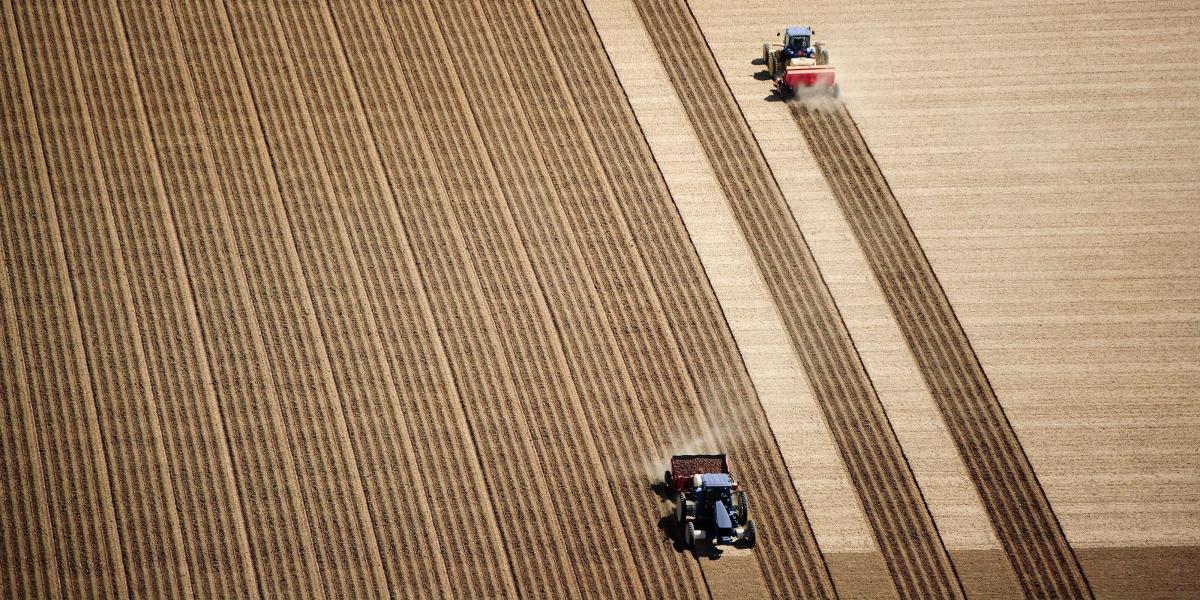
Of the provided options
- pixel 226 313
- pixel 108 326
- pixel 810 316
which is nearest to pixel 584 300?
pixel 810 316

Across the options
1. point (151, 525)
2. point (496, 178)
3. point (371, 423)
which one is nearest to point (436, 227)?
point (496, 178)

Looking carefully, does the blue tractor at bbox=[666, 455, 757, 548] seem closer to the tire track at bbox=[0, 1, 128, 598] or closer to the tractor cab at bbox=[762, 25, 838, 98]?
the tire track at bbox=[0, 1, 128, 598]

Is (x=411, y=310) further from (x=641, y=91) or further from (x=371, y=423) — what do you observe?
(x=641, y=91)

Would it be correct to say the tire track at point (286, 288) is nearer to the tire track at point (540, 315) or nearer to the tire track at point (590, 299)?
the tire track at point (540, 315)

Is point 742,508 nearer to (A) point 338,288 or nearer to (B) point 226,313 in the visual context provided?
(A) point 338,288

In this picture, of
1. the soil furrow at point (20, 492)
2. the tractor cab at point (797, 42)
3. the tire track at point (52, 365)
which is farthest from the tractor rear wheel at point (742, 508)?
the tractor cab at point (797, 42)
